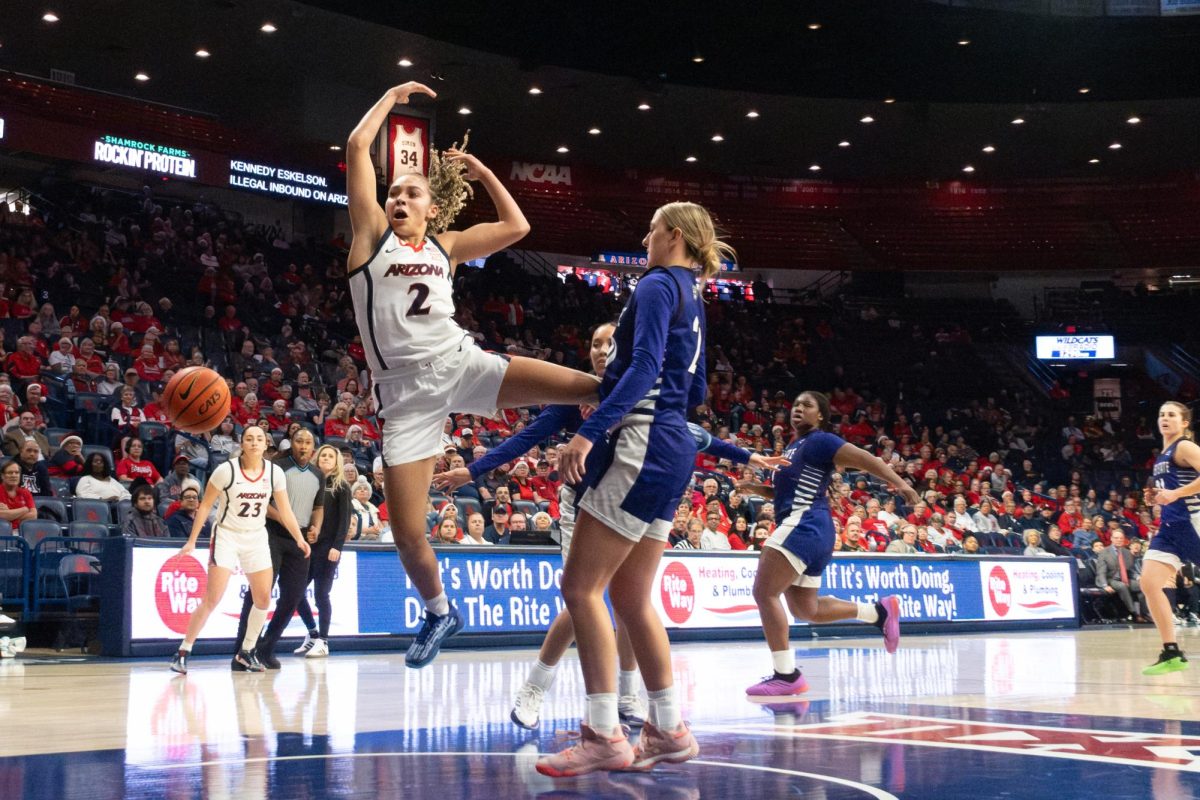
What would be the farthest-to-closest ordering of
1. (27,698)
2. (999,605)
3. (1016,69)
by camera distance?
(1016,69) < (999,605) < (27,698)

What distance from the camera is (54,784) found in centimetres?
406

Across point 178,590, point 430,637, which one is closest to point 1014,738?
point 430,637

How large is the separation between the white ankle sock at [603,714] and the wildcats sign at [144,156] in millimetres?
22716

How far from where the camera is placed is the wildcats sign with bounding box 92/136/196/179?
24281mm

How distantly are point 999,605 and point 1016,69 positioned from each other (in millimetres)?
12085

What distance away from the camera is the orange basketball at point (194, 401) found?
7.89m

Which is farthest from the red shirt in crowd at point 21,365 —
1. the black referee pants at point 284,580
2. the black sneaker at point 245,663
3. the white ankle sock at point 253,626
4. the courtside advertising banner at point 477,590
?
the black sneaker at point 245,663

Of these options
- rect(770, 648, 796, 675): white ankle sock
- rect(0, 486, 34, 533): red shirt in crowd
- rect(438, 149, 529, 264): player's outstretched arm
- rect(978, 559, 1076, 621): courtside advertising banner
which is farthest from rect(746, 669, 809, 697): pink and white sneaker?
rect(978, 559, 1076, 621): courtside advertising banner

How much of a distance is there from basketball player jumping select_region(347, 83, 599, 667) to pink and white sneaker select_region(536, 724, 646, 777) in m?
0.97

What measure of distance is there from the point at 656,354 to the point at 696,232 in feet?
2.16

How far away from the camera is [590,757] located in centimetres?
439

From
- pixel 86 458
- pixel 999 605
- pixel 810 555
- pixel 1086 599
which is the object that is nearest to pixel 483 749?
pixel 810 555

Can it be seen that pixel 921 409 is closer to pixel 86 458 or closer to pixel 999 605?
pixel 999 605

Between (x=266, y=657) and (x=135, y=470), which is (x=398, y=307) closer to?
(x=266, y=657)
